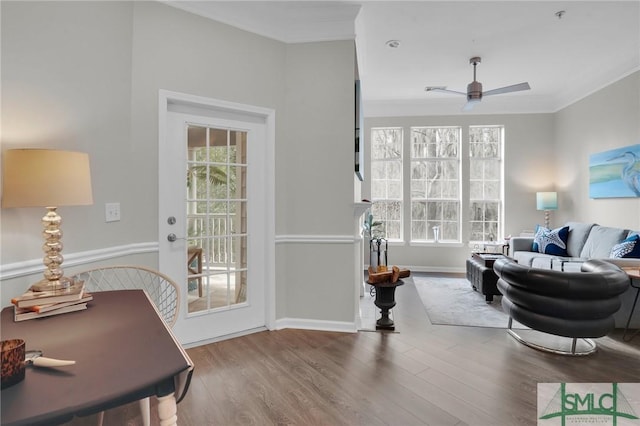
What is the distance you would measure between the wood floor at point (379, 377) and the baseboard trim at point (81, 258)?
89 cm

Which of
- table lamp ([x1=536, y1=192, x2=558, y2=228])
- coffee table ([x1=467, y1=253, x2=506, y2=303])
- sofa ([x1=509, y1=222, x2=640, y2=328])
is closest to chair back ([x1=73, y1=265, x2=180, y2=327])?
coffee table ([x1=467, y1=253, x2=506, y2=303])

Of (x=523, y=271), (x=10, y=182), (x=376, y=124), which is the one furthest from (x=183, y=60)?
(x=376, y=124)

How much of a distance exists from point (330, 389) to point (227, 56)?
2767 millimetres

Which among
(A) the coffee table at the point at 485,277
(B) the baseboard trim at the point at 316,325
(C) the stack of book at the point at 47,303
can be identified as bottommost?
(B) the baseboard trim at the point at 316,325

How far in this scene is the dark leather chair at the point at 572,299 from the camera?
93.2 inches

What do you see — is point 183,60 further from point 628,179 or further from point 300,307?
point 628,179

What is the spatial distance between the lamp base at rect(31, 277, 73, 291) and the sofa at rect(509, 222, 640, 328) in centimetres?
430

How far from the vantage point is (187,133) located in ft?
8.93

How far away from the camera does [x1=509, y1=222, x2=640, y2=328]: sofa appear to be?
313 centimetres

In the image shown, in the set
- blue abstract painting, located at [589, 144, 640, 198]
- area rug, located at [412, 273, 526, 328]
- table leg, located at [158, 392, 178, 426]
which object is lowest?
area rug, located at [412, 273, 526, 328]

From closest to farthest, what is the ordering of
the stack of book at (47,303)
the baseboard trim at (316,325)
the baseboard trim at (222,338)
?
the stack of book at (47,303) → the baseboard trim at (222,338) → the baseboard trim at (316,325)

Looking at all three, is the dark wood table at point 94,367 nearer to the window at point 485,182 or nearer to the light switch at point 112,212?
→ the light switch at point 112,212

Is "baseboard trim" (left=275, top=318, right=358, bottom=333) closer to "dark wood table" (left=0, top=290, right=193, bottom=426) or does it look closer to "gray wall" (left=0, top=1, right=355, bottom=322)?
"gray wall" (left=0, top=1, right=355, bottom=322)

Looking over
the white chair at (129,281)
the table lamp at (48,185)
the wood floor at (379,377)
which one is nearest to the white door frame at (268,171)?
the wood floor at (379,377)
